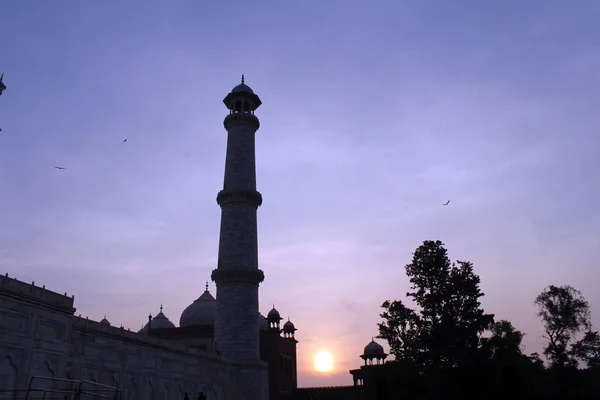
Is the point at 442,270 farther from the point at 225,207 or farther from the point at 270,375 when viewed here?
the point at 270,375

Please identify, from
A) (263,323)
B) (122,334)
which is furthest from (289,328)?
(122,334)

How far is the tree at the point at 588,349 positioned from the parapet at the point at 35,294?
1656 inches

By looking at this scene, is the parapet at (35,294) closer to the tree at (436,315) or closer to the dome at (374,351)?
the tree at (436,315)

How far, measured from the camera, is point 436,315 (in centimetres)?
3762

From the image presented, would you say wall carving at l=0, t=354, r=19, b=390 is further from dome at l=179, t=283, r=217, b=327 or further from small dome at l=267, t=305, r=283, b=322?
small dome at l=267, t=305, r=283, b=322

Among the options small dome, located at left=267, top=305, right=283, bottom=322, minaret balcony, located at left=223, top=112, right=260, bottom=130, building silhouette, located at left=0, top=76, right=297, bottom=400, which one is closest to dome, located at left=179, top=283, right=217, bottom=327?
building silhouette, located at left=0, top=76, right=297, bottom=400

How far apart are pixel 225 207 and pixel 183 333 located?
15437mm

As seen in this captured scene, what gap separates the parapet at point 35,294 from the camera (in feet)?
63.2

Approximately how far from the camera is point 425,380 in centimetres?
3331

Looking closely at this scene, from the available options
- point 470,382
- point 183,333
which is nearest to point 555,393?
point 470,382

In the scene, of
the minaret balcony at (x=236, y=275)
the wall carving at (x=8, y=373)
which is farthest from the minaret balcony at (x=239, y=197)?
the wall carving at (x=8, y=373)

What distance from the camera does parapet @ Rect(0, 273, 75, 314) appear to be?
19250 millimetres

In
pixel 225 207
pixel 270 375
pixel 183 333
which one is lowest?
pixel 270 375

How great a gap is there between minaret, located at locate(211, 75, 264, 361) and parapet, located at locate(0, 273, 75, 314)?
15437mm
